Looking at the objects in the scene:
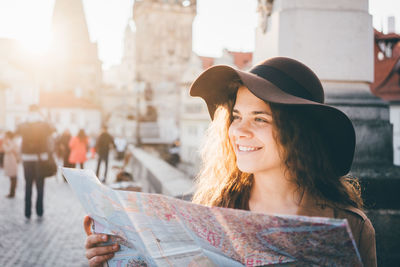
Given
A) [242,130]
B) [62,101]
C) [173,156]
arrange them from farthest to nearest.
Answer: [62,101] < [173,156] < [242,130]

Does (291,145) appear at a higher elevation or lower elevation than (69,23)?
lower

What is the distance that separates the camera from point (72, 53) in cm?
5950

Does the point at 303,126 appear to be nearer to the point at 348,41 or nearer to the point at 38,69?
the point at 348,41

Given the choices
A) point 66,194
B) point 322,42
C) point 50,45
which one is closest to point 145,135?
point 66,194

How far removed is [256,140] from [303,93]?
0.26 meters

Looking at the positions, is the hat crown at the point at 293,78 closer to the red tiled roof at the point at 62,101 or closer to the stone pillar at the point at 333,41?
the stone pillar at the point at 333,41

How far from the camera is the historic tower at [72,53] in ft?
182

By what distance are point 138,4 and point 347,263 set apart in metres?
56.5

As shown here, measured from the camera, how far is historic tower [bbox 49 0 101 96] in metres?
55.6

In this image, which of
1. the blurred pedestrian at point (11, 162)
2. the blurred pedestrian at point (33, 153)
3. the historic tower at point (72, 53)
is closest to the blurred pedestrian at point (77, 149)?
the blurred pedestrian at point (11, 162)

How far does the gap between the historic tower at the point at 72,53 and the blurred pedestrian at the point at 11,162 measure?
4681cm

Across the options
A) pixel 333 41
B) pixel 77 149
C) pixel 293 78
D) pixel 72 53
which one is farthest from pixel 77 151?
pixel 72 53

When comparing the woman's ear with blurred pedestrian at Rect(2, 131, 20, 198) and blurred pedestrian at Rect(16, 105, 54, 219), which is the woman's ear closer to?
blurred pedestrian at Rect(16, 105, 54, 219)

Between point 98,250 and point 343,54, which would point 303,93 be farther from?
point 343,54
